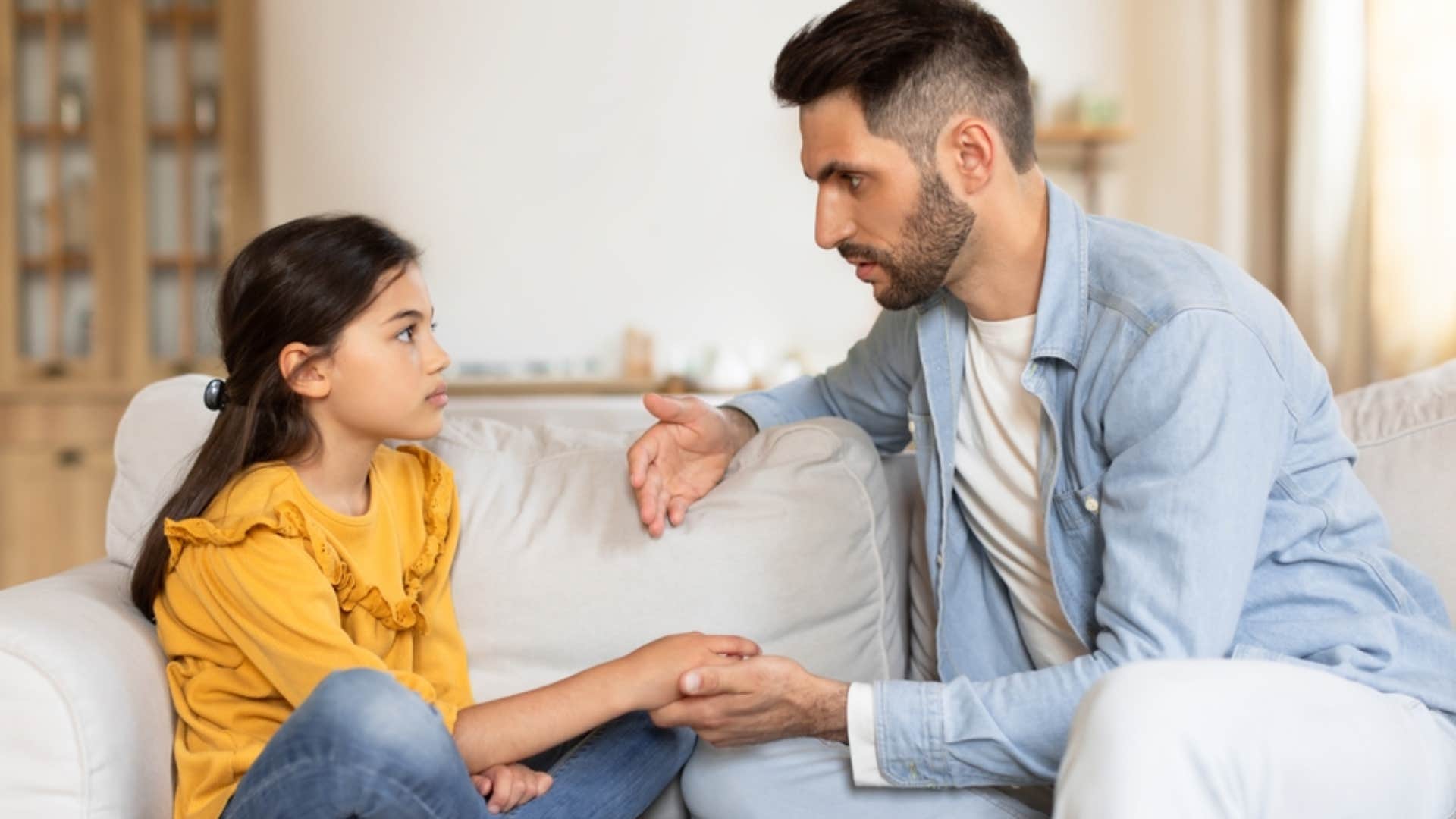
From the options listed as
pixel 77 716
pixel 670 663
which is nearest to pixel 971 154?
pixel 670 663

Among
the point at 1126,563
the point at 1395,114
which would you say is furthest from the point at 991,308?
the point at 1395,114

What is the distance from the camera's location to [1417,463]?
166cm

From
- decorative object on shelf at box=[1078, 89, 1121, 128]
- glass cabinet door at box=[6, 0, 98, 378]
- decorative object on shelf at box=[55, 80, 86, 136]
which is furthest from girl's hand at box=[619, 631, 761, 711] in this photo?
decorative object on shelf at box=[55, 80, 86, 136]

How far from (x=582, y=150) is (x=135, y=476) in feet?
9.89

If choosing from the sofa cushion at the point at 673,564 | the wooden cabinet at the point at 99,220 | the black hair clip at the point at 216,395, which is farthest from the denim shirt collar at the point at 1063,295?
the wooden cabinet at the point at 99,220

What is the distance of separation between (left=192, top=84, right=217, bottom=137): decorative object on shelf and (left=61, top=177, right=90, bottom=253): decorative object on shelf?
44 cm

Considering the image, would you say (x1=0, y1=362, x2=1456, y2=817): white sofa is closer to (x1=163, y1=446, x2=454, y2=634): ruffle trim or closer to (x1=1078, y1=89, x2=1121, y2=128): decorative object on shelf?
(x1=163, y1=446, x2=454, y2=634): ruffle trim

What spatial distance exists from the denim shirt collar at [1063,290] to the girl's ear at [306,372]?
2.55 feet

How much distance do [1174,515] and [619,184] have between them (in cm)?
349

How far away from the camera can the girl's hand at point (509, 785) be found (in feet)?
4.40

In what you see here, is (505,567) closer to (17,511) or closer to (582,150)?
(582,150)

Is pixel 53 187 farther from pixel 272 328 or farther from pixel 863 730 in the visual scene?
pixel 863 730

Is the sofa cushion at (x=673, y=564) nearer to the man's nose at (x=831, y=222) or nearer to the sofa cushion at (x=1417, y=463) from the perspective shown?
the man's nose at (x=831, y=222)

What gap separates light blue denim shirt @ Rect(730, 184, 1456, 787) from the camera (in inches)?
49.0
